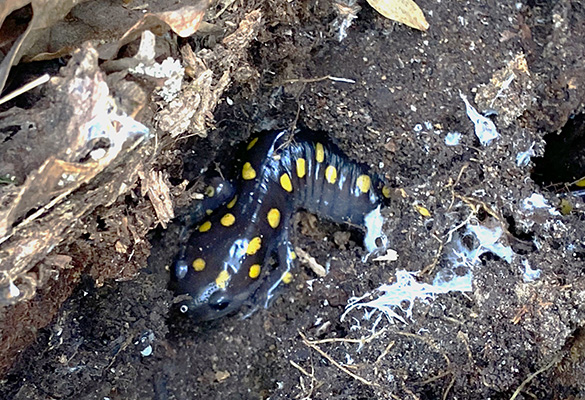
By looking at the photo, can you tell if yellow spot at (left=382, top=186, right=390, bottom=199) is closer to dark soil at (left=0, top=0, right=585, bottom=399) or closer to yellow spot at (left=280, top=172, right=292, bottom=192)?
dark soil at (left=0, top=0, right=585, bottom=399)

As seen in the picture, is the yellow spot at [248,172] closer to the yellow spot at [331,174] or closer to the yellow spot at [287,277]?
the yellow spot at [331,174]

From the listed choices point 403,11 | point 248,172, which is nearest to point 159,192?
point 248,172

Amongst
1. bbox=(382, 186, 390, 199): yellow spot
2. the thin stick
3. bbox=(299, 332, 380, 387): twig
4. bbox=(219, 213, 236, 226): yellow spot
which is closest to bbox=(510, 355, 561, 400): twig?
bbox=(299, 332, 380, 387): twig

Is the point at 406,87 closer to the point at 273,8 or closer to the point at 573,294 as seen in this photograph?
the point at 273,8

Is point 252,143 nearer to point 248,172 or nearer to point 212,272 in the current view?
point 248,172

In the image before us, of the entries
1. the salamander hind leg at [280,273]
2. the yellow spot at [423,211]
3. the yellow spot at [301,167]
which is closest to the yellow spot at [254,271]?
the salamander hind leg at [280,273]
